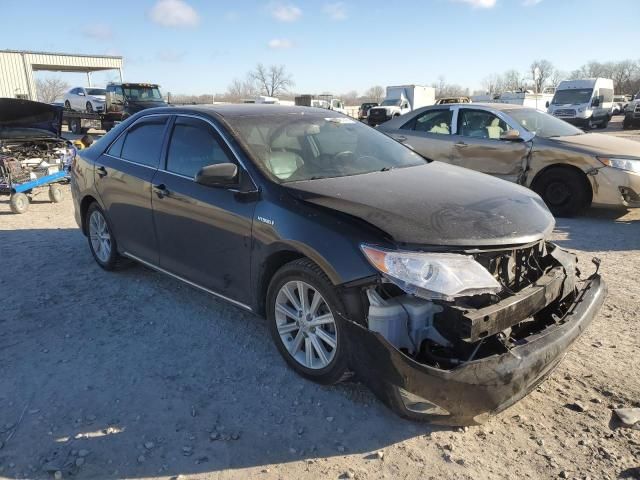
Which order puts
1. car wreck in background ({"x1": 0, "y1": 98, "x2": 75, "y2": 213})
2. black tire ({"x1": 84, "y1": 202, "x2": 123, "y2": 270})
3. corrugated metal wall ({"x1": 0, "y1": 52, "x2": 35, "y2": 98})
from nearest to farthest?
black tire ({"x1": 84, "y1": 202, "x2": 123, "y2": 270}) → car wreck in background ({"x1": 0, "y1": 98, "x2": 75, "y2": 213}) → corrugated metal wall ({"x1": 0, "y1": 52, "x2": 35, "y2": 98})

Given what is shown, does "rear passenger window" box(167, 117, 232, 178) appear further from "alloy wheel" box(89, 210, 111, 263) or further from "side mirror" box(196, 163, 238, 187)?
"alloy wheel" box(89, 210, 111, 263)

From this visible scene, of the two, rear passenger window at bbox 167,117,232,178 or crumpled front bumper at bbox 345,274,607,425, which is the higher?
rear passenger window at bbox 167,117,232,178

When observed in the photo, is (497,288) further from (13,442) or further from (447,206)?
(13,442)

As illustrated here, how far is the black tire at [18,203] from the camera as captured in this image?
7.90 m

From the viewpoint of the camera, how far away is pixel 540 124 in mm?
7832

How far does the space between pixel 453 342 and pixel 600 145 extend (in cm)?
598

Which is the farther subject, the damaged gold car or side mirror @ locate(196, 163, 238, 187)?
the damaged gold car

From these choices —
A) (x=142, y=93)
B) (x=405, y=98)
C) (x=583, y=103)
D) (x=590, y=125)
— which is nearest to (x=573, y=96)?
(x=583, y=103)

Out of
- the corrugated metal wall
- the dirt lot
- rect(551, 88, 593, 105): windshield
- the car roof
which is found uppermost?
the corrugated metal wall

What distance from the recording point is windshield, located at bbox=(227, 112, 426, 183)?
3.51 m

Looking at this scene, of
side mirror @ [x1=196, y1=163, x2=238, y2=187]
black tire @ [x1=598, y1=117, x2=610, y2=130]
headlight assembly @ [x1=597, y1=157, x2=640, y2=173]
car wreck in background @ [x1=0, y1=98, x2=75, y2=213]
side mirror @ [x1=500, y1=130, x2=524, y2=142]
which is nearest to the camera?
side mirror @ [x1=196, y1=163, x2=238, y2=187]

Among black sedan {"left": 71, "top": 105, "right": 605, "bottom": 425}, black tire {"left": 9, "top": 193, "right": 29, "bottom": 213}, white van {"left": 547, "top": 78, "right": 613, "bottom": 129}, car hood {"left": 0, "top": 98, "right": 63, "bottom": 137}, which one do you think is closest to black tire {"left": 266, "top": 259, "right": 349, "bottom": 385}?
black sedan {"left": 71, "top": 105, "right": 605, "bottom": 425}

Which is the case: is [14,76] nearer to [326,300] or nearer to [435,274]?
[326,300]

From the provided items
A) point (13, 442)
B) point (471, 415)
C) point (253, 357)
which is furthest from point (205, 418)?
point (471, 415)
